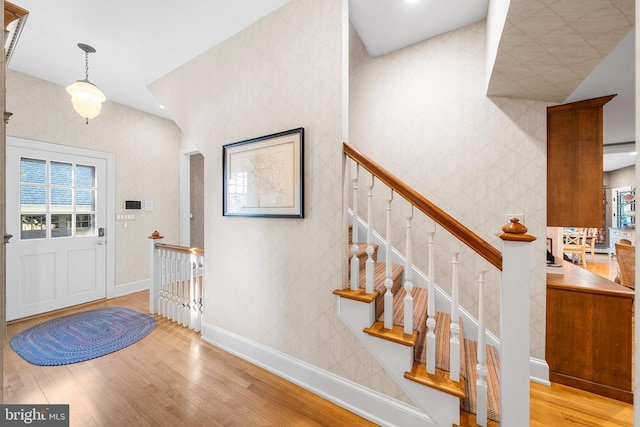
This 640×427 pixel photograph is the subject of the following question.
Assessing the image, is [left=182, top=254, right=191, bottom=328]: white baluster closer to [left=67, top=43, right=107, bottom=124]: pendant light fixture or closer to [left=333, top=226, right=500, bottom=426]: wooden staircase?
[left=67, top=43, right=107, bottom=124]: pendant light fixture

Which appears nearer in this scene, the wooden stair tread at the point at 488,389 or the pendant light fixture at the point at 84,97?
the wooden stair tread at the point at 488,389

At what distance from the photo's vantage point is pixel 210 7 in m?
2.09

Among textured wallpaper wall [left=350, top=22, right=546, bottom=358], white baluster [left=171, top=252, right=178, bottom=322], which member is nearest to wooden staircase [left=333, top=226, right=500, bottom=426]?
textured wallpaper wall [left=350, top=22, right=546, bottom=358]

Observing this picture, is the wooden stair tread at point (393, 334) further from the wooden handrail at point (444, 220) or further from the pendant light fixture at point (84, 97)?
the pendant light fixture at point (84, 97)

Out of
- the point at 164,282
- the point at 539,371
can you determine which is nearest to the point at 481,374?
the point at 539,371

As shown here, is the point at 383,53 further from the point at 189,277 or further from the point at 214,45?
the point at 189,277

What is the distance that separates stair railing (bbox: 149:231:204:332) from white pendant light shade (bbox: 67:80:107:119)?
1476mm

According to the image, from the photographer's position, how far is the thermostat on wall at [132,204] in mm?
4043

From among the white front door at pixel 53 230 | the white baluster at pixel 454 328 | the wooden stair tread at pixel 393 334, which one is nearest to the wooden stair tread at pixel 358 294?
the wooden stair tread at pixel 393 334

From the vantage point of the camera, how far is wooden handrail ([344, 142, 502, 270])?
4.26ft

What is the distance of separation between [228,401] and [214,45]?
307 cm

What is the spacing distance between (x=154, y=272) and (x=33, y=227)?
61.8 inches

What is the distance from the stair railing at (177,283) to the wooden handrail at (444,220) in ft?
6.92

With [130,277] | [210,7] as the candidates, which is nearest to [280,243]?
[210,7]
